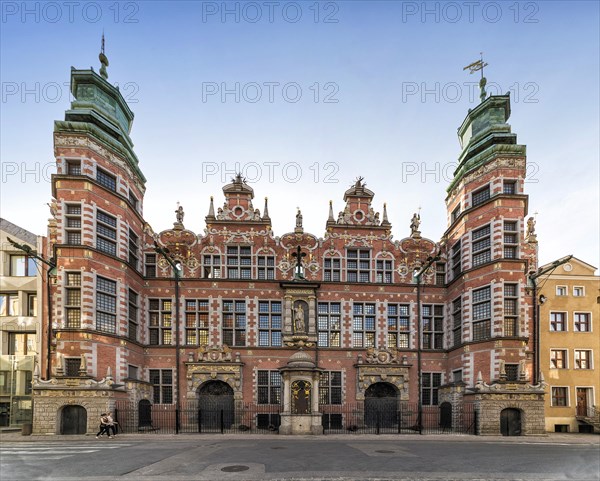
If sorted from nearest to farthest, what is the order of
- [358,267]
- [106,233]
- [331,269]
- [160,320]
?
[106,233], [160,320], [331,269], [358,267]

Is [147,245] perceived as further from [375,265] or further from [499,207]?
[499,207]

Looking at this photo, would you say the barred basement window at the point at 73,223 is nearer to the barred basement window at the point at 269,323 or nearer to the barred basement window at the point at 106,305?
the barred basement window at the point at 106,305

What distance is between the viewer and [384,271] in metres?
35.5

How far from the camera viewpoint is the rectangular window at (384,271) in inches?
1398

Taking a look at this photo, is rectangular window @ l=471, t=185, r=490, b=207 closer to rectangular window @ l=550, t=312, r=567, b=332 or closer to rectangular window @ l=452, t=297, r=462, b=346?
rectangular window @ l=452, t=297, r=462, b=346

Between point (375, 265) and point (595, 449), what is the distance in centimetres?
1741

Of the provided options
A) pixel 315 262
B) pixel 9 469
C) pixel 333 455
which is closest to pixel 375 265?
pixel 315 262

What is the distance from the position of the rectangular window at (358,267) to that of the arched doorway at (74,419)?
63.1 feet

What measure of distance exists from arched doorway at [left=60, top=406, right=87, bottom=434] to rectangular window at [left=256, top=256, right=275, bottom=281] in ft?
46.1

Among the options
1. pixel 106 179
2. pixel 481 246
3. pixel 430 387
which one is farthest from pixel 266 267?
pixel 481 246

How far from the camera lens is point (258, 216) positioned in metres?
35.6

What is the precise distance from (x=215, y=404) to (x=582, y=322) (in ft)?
87.6

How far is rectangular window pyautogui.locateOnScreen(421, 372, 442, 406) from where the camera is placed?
1332 inches

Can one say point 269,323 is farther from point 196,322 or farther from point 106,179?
point 106,179
